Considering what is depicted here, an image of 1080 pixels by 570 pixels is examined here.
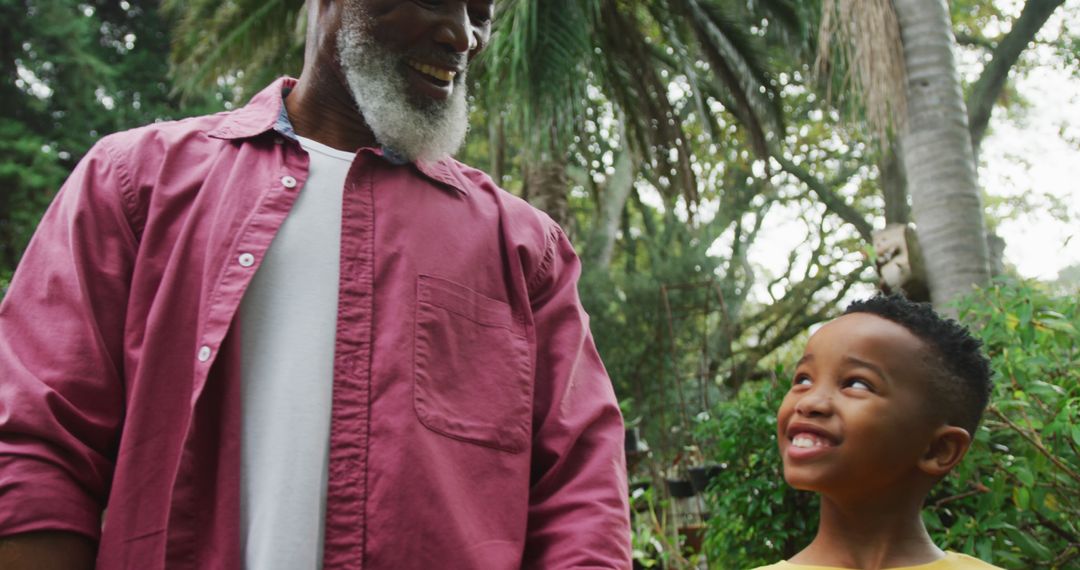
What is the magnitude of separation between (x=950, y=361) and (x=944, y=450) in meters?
0.22

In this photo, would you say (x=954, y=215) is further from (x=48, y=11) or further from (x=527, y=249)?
(x=48, y=11)

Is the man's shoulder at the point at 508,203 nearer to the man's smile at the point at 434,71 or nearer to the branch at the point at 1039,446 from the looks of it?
the man's smile at the point at 434,71

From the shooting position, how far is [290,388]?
154 centimetres

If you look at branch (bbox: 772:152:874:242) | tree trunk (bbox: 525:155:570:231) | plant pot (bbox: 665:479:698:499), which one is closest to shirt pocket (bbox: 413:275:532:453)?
plant pot (bbox: 665:479:698:499)

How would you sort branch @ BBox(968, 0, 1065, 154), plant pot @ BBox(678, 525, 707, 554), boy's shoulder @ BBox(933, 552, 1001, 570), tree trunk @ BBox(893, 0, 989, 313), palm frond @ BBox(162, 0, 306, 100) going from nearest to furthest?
boy's shoulder @ BBox(933, 552, 1001, 570) < tree trunk @ BBox(893, 0, 989, 313) < plant pot @ BBox(678, 525, 707, 554) < palm frond @ BBox(162, 0, 306, 100) < branch @ BBox(968, 0, 1065, 154)

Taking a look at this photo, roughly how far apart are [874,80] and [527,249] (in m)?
4.19

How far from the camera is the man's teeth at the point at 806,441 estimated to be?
7.10ft

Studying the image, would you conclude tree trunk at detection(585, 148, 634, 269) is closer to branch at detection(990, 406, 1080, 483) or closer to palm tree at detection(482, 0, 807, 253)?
palm tree at detection(482, 0, 807, 253)

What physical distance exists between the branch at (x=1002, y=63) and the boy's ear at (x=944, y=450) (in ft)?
28.8

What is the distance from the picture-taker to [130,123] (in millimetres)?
17938

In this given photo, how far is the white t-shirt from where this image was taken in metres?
1.47

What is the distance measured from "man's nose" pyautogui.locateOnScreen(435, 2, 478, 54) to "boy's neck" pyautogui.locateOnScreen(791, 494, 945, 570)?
1.27 m

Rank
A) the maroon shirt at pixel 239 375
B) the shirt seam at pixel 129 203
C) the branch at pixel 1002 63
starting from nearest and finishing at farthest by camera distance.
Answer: the maroon shirt at pixel 239 375, the shirt seam at pixel 129 203, the branch at pixel 1002 63

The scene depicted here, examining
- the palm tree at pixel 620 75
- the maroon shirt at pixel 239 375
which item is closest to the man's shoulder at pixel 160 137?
the maroon shirt at pixel 239 375
